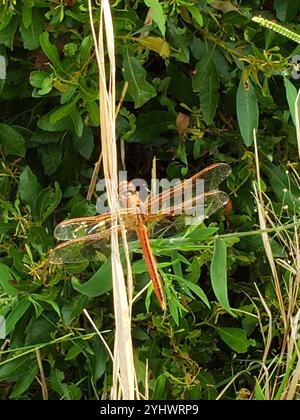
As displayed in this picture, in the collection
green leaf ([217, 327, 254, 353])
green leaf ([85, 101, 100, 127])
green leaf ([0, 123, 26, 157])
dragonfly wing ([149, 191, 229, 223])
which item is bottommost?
green leaf ([217, 327, 254, 353])

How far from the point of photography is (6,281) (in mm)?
1166

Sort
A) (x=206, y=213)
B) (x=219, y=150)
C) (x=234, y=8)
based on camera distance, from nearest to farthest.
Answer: (x=206, y=213), (x=234, y=8), (x=219, y=150)

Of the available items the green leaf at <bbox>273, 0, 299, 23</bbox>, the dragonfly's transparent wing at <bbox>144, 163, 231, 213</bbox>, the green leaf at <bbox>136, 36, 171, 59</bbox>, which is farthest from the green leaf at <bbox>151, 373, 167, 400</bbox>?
the green leaf at <bbox>273, 0, 299, 23</bbox>

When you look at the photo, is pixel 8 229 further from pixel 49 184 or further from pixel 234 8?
pixel 234 8

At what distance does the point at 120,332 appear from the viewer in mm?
916

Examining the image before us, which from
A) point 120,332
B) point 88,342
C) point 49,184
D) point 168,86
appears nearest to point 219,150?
point 168,86

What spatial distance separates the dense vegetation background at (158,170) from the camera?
1.18m

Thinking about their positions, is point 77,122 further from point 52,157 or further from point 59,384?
point 59,384

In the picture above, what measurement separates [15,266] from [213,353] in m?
0.38

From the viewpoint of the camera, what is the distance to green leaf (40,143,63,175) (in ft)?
4.29

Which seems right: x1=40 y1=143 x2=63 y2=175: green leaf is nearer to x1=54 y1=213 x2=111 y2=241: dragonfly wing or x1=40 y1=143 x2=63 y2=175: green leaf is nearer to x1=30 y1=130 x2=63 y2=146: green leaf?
x1=30 y1=130 x2=63 y2=146: green leaf

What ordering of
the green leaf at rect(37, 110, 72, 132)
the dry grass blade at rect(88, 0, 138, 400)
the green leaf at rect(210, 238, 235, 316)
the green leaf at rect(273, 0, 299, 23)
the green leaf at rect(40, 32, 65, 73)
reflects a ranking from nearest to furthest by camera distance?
the dry grass blade at rect(88, 0, 138, 400) < the green leaf at rect(210, 238, 235, 316) < the green leaf at rect(40, 32, 65, 73) < the green leaf at rect(37, 110, 72, 132) < the green leaf at rect(273, 0, 299, 23)

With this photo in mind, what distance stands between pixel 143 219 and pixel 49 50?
27cm

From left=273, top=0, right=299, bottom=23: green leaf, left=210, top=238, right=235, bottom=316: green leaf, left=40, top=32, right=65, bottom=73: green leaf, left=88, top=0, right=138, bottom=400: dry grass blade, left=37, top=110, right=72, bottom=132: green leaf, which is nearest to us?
left=88, top=0, right=138, bottom=400: dry grass blade
